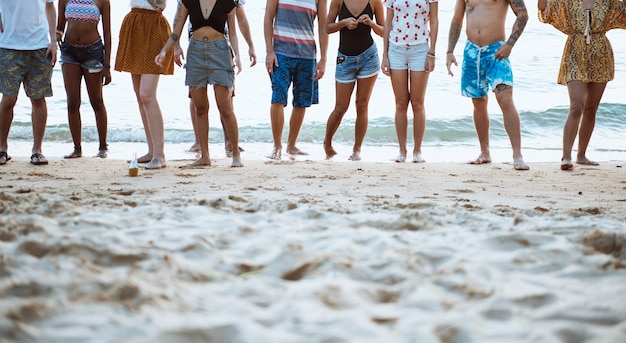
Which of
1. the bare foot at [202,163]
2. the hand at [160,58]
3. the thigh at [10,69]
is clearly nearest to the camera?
the hand at [160,58]

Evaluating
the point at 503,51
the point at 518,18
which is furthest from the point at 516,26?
the point at 503,51

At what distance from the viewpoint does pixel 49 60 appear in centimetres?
618

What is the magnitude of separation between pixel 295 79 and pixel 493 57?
204cm

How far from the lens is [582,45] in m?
6.16

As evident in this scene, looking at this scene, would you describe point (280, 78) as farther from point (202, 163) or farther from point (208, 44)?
point (202, 163)

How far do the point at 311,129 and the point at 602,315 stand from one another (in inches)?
344

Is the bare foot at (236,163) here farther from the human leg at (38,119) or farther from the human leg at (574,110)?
the human leg at (574,110)

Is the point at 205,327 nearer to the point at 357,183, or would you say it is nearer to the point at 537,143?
the point at 357,183

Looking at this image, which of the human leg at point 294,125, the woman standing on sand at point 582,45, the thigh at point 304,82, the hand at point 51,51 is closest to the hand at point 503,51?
the woman standing on sand at point 582,45

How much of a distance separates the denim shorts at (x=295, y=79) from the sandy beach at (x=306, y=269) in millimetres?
3251

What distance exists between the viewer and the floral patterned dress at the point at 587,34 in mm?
6090

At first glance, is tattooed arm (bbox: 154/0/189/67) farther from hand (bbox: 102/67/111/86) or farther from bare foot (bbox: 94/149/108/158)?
bare foot (bbox: 94/149/108/158)

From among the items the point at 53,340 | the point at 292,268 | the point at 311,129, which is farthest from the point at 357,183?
the point at 311,129

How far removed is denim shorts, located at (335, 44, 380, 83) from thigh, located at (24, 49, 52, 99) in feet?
9.43
